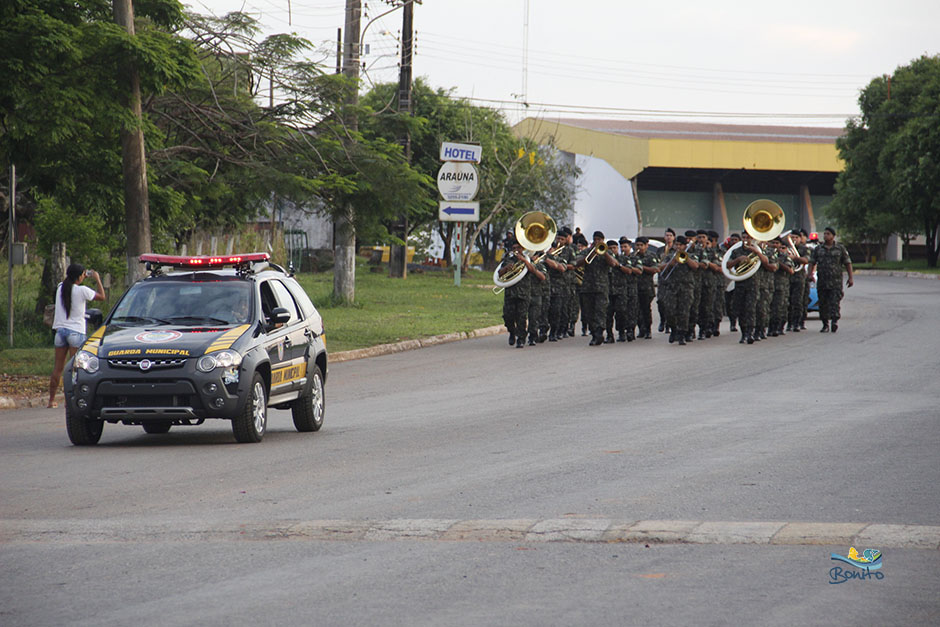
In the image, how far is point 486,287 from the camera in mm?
41875

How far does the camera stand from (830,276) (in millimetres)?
24578

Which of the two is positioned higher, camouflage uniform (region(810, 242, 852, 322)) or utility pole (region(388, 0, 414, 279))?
utility pole (region(388, 0, 414, 279))

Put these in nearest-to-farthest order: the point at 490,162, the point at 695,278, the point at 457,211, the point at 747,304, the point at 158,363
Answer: the point at 158,363, the point at 747,304, the point at 695,278, the point at 457,211, the point at 490,162

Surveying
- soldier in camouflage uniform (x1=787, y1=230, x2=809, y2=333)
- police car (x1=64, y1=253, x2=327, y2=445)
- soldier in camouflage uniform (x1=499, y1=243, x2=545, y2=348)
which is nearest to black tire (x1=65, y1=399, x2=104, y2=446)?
police car (x1=64, y1=253, x2=327, y2=445)

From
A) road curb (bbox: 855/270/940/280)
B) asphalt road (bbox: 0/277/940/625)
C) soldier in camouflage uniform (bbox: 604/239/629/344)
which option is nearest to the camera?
asphalt road (bbox: 0/277/940/625)

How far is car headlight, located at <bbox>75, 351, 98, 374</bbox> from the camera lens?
1128cm

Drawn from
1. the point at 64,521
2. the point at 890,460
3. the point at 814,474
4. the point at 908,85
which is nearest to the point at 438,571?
the point at 64,521

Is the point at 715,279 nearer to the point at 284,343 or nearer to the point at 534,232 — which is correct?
the point at 534,232

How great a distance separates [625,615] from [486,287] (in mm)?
36390

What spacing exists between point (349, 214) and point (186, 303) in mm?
12486

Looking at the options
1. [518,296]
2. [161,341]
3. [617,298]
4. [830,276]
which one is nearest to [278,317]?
[161,341]

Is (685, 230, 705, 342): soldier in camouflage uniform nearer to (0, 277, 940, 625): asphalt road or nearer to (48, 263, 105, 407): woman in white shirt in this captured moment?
(0, 277, 940, 625): asphalt road

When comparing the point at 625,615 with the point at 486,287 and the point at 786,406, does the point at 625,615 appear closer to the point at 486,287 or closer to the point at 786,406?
the point at 786,406

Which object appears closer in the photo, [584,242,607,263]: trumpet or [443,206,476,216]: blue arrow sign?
[584,242,607,263]: trumpet
